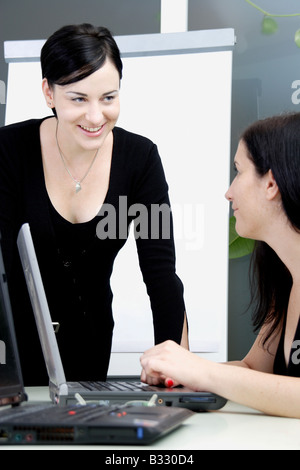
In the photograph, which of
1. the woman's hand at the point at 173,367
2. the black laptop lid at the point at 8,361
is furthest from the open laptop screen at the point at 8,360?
the woman's hand at the point at 173,367

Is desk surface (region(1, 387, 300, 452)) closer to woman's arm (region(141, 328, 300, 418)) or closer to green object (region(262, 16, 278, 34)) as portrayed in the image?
woman's arm (region(141, 328, 300, 418))

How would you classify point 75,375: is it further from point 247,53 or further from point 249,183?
point 247,53

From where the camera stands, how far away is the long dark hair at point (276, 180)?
126 centimetres

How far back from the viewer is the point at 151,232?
1579 mm

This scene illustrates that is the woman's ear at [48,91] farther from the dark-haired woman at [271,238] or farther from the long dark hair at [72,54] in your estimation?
the dark-haired woman at [271,238]

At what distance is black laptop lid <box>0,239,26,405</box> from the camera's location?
3.09 ft

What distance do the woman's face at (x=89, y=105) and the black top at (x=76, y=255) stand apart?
0.12 metres

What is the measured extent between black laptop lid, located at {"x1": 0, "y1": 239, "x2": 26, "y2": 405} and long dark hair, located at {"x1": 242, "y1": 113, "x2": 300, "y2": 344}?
0.58m

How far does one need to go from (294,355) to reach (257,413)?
0.24 meters

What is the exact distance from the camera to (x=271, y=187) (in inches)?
51.1

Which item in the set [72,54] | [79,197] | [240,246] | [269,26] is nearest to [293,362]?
[79,197]

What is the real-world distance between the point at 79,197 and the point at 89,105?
247 mm

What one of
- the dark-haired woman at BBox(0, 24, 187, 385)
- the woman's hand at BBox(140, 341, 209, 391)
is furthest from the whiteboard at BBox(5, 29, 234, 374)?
the woman's hand at BBox(140, 341, 209, 391)
